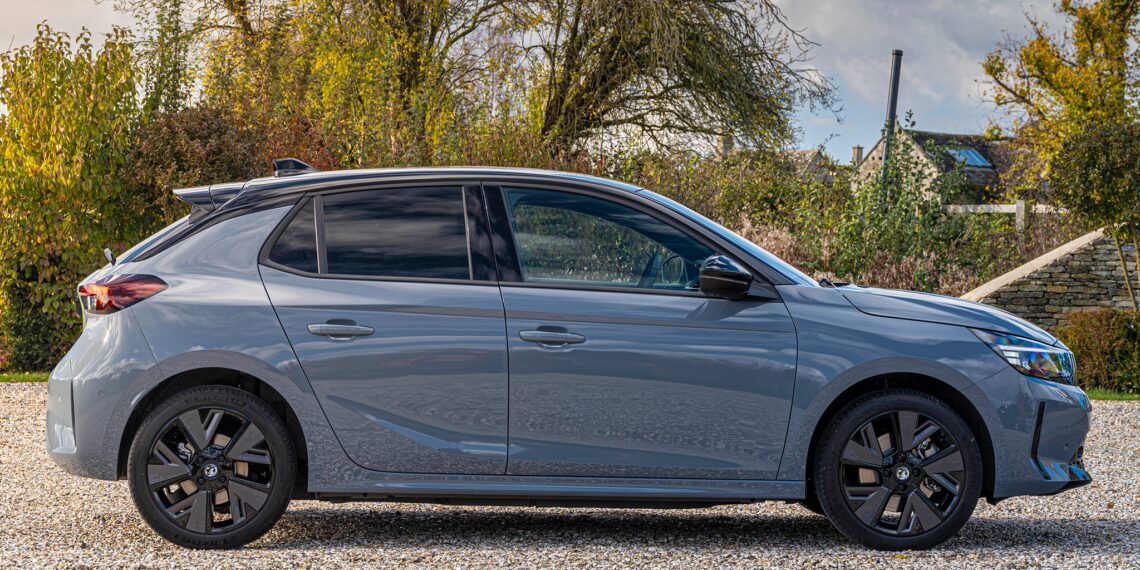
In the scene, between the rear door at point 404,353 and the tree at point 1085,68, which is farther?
the tree at point 1085,68

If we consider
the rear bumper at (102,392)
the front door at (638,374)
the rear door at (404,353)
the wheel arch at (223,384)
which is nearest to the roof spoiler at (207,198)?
the rear door at (404,353)

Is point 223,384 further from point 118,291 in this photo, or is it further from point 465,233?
point 465,233

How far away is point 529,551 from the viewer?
503 centimetres

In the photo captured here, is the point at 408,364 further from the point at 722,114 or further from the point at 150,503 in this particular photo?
the point at 722,114

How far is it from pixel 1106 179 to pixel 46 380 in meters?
12.0

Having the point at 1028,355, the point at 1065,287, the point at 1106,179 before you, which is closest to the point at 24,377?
the point at 1028,355

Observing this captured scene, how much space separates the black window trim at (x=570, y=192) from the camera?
16.2ft

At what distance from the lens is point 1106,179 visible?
12.9 m

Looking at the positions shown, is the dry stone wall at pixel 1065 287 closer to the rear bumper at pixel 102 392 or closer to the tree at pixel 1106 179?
the tree at pixel 1106 179

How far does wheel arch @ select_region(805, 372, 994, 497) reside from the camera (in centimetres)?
502

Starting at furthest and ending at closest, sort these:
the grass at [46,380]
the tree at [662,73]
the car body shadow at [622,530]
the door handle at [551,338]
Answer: the tree at [662,73]
the grass at [46,380]
the car body shadow at [622,530]
the door handle at [551,338]

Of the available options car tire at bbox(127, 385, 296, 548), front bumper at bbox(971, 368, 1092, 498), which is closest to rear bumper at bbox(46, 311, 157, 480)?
car tire at bbox(127, 385, 296, 548)

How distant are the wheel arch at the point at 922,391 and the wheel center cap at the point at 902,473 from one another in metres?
0.35

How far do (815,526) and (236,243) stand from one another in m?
3.16
